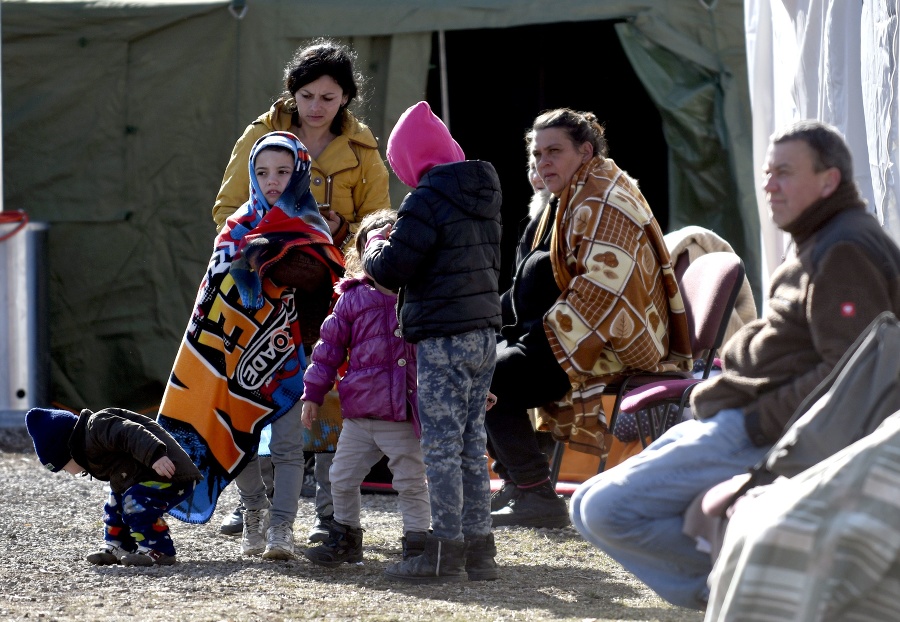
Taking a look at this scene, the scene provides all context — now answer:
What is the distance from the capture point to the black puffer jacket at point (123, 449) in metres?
3.91

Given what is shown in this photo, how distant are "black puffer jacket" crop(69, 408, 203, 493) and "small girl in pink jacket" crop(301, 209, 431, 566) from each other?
16.2 inches

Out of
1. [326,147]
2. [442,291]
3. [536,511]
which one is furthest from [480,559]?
[326,147]

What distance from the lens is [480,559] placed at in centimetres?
391

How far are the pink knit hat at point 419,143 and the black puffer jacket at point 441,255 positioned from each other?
8 centimetres

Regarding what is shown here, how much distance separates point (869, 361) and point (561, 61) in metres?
6.50

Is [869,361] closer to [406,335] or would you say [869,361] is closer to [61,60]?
[406,335]

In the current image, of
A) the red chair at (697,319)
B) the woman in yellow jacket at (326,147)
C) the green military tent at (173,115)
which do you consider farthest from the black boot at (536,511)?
the green military tent at (173,115)

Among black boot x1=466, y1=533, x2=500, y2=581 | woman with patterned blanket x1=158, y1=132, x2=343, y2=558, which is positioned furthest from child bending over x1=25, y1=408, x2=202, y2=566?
black boot x1=466, y1=533, x2=500, y2=581

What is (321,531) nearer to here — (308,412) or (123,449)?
(308,412)

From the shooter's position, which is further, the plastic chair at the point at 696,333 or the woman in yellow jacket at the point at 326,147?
the woman in yellow jacket at the point at 326,147

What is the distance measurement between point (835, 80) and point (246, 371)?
246 centimetres

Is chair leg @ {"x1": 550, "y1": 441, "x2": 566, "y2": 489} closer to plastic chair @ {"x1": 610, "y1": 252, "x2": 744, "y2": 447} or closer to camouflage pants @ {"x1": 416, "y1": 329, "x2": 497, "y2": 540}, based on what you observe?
plastic chair @ {"x1": 610, "y1": 252, "x2": 744, "y2": 447}

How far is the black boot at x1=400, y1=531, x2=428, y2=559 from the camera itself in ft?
12.9

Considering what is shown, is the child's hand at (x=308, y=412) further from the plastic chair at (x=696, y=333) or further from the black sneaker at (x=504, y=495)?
the black sneaker at (x=504, y=495)
